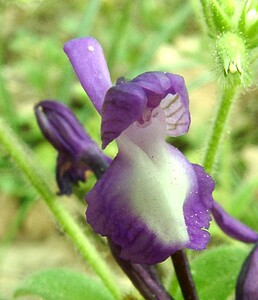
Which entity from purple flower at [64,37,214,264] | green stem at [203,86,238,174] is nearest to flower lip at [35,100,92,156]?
green stem at [203,86,238,174]

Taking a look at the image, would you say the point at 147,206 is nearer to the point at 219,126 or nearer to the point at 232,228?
the point at 219,126

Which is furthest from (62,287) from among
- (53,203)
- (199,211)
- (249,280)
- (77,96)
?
(77,96)

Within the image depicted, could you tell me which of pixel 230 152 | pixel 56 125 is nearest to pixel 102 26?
pixel 230 152

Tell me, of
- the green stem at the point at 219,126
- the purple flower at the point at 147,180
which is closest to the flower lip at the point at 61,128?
the green stem at the point at 219,126

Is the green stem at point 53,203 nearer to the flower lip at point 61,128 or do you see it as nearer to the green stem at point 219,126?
the flower lip at point 61,128

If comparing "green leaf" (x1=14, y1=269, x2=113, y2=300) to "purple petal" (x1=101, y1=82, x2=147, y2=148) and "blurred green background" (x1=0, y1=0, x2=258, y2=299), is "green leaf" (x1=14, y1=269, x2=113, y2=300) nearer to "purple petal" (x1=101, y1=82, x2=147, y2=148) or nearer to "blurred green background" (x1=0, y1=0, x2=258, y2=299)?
"blurred green background" (x1=0, y1=0, x2=258, y2=299)

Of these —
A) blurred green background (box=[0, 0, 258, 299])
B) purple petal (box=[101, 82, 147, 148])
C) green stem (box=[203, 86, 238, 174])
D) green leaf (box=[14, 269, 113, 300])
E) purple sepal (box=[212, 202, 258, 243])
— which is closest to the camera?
purple petal (box=[101, 82, 147, 148])

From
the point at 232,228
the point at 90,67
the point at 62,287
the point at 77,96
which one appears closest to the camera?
the point at 90,67
